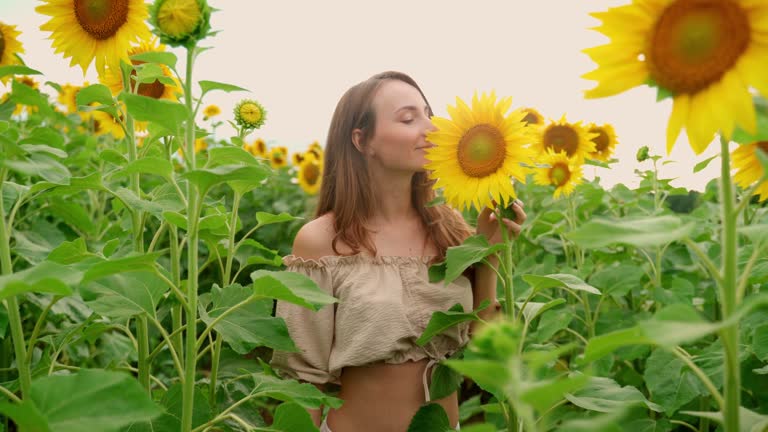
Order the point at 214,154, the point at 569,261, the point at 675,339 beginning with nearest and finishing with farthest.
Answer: the point at 675,339 → the point at 214,154 → the point at 569,261

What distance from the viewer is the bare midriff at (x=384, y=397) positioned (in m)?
2.06

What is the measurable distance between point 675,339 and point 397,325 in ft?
4.14

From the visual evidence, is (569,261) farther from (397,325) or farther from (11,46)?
(11,46)

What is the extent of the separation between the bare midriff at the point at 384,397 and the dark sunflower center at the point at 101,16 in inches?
46.0

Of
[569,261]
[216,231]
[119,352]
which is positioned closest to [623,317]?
[569,261]

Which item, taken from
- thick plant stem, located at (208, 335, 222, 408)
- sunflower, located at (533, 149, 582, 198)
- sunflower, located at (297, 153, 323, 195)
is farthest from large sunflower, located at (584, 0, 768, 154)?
sunflower, located at (297, 153, 323, 195)

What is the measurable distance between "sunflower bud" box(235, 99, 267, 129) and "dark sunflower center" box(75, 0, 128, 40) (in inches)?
26.1

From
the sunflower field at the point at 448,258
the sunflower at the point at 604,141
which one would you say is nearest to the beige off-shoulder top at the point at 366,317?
the sunflower field at the point at 448,258

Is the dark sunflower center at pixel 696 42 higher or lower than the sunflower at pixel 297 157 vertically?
higher

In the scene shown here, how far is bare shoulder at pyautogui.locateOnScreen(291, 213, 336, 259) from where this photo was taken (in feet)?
7.18

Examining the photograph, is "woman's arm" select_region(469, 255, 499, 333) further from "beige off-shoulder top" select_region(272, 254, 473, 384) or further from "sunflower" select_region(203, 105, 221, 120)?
"sunflower" select_region(203, 105, 221, 120)

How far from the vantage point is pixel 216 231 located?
5.87 ft

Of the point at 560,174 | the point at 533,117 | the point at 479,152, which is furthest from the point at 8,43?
the point at 533,117

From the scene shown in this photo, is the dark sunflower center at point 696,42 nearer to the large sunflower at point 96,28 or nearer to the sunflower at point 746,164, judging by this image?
the sunflower at point 746,164
